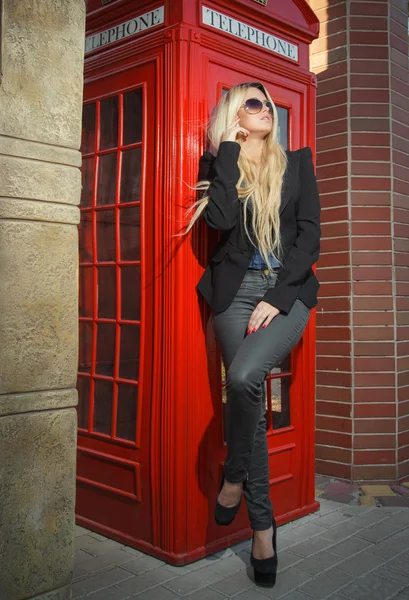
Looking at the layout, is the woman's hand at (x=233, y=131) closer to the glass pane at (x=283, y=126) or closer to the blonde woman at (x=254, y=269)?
the blonde woman at (x=254, y=269)

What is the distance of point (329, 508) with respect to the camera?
3.75 metres

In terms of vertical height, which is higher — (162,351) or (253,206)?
(253,206)

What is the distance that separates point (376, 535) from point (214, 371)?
126cm

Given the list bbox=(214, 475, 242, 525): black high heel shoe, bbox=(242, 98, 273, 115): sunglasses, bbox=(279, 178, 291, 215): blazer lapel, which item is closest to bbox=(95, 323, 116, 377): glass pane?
bbox=(214, 475, 242, 525): black high heel shoe

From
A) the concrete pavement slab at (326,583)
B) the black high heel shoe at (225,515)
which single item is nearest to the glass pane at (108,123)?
the black high heel shoe at (225,515)

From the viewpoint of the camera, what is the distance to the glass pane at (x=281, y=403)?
3541 millimetres

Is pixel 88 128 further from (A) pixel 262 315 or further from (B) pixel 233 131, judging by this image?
(A) pixel 262 315

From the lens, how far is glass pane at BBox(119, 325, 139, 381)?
3201 mm

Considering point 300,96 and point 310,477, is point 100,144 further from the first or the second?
point 310,477

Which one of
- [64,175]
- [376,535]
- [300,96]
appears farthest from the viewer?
[300,96]

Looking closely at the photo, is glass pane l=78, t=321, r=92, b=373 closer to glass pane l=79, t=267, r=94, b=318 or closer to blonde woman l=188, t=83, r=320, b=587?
glass pane l=79, t=267, r=94, b=318

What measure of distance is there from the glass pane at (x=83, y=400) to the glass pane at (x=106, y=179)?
39.5 inches

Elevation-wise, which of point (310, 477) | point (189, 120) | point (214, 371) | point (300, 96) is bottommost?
point (310, 477)

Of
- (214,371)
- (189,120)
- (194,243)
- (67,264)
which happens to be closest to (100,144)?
(189,120)
